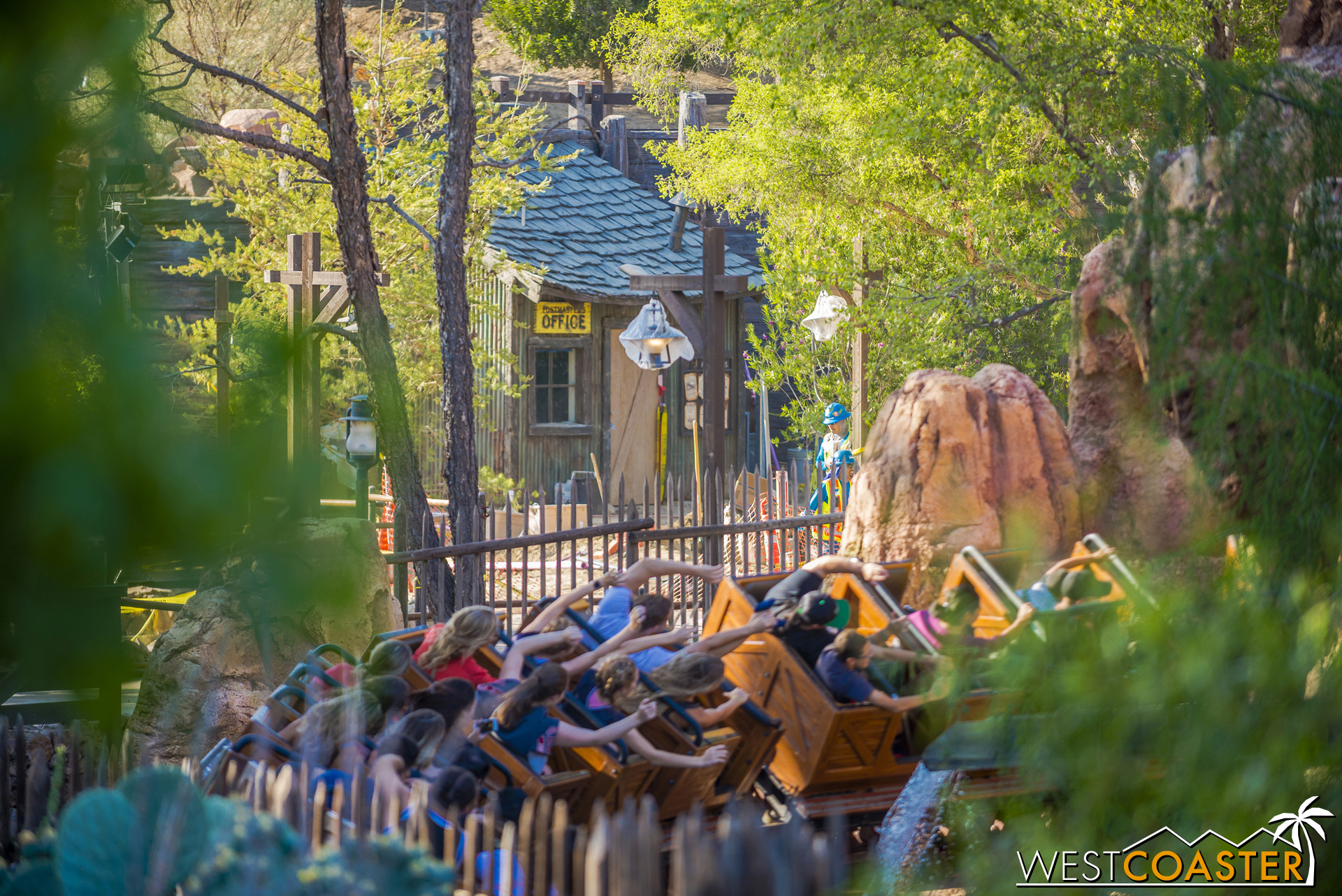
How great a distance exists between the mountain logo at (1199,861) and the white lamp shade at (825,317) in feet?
29.8

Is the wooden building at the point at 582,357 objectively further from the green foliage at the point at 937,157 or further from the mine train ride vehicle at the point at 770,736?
the mine train ride vehicle at the point at 770,736

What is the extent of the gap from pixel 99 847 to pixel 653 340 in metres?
10.2

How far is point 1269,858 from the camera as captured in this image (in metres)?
2.07

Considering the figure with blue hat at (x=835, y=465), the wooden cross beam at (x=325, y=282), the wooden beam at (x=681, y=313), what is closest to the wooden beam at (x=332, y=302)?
the wooden cross beam at (x=325, y=282)

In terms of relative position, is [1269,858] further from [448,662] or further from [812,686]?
[448,662]

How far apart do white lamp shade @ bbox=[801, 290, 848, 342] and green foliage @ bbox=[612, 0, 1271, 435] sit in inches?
8.6

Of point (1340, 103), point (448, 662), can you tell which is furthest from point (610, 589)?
point (1340, 103)

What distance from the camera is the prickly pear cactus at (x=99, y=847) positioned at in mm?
1714

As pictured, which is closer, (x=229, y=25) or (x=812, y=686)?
(x=229, y=25)

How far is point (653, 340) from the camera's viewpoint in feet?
38.7

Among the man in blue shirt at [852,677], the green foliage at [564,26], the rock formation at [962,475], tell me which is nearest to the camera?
the man in blue shirt at [852,677]

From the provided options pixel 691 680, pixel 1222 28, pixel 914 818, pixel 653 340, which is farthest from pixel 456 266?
pixel 1222 28

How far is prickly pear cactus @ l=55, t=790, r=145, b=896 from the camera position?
171cm

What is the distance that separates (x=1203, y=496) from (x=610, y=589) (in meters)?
3.52
